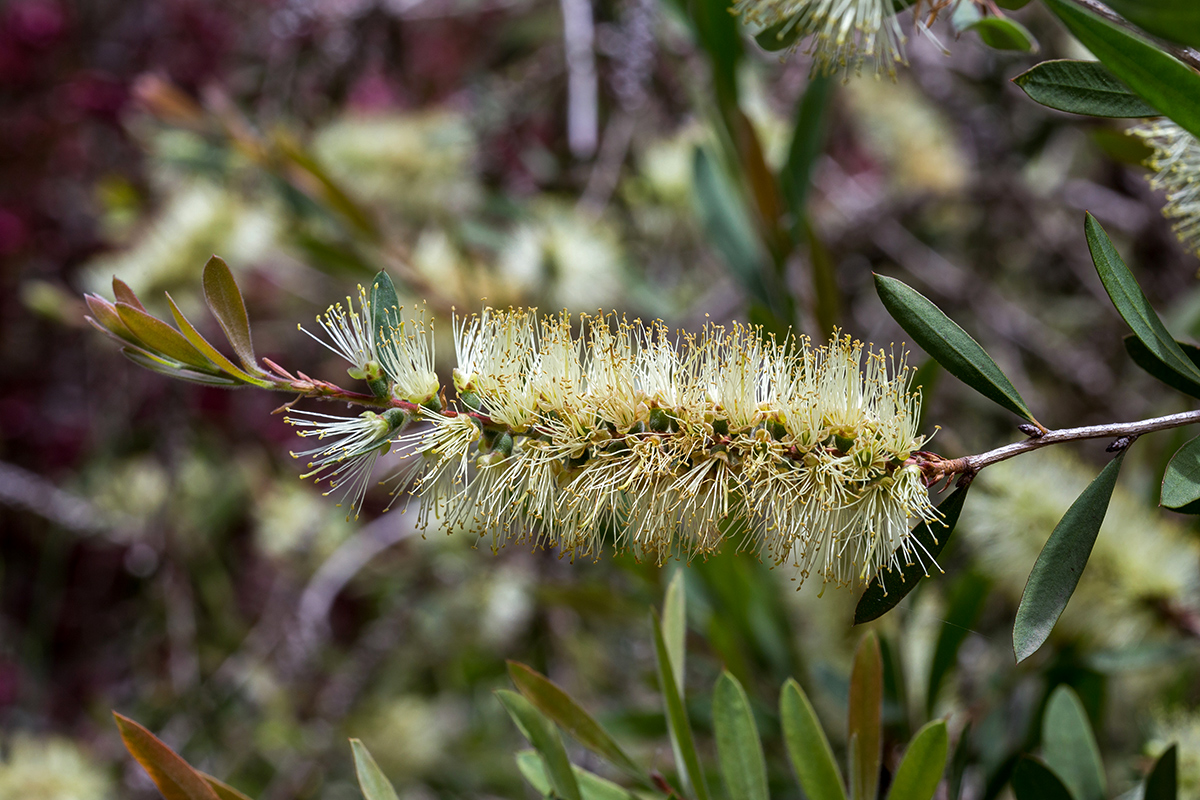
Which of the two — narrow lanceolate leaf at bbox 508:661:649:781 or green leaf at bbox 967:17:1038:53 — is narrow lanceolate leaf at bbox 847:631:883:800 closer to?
narrow lanceolate leaf at bbox 508:661:649:781

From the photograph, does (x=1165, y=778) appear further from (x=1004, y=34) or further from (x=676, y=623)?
(x=1004, y=34)

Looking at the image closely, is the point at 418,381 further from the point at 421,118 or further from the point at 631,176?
the point at 421,118

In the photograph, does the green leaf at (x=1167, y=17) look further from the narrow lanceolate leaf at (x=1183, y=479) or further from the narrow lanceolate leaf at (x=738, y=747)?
the narrow lanceolate leaf at (x=738, y=747)

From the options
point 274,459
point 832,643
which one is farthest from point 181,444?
point 832,643

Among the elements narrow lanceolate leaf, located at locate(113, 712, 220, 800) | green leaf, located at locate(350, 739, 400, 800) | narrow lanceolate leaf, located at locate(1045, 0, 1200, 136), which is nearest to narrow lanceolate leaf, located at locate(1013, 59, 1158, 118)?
narrow lanceolate leaf, located at locate(1045, 0, 1200, 136)

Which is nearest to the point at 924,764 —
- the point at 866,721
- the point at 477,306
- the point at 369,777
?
the point at 866,721

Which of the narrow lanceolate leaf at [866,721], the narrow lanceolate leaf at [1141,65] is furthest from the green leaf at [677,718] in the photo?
the narrow lanceolate leaf at [1141,65]
